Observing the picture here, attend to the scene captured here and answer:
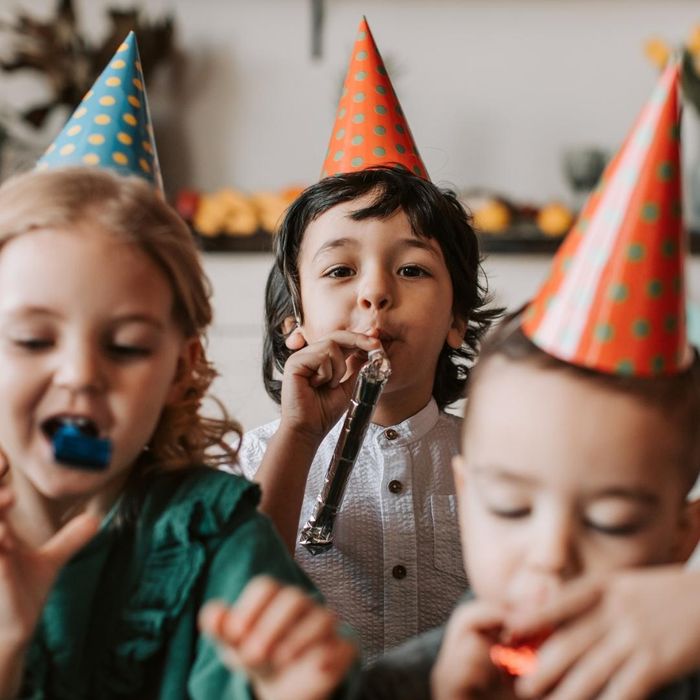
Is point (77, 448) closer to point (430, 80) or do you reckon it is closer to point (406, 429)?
point (406, 429)

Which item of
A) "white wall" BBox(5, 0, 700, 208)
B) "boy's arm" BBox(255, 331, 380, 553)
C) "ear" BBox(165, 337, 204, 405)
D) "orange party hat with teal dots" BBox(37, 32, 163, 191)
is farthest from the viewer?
"white wall" BBox(5, 0, 700, 208)

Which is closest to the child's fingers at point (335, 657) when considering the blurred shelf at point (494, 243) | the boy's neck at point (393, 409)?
the boy's neck at point (393, 409)

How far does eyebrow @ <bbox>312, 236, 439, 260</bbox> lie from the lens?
1.16 meters

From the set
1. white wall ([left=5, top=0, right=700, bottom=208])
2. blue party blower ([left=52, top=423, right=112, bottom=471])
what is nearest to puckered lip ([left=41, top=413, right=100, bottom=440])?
blue party blower ([left=52, top=423, right=112, bottom=471])

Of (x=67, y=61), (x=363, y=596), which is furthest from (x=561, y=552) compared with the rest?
(x=67, y=61)

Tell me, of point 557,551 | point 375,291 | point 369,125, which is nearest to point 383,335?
point 375,291

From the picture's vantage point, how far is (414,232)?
1.17m

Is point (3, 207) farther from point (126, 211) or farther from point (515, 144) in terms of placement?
point (515, 144)

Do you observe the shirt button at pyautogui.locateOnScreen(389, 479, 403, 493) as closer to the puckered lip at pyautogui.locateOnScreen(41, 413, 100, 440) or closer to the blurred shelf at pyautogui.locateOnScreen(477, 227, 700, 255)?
the puckered lip at pyautogui.locateOnScreen(41, 413, 100, 440)

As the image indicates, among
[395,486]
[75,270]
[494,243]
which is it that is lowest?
[494,243]

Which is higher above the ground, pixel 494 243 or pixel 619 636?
pixel 619 636

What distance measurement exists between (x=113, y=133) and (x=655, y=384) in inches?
20.6

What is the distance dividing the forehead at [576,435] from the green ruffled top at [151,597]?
19 cm

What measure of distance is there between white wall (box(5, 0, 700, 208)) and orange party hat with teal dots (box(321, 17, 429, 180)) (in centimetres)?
183
